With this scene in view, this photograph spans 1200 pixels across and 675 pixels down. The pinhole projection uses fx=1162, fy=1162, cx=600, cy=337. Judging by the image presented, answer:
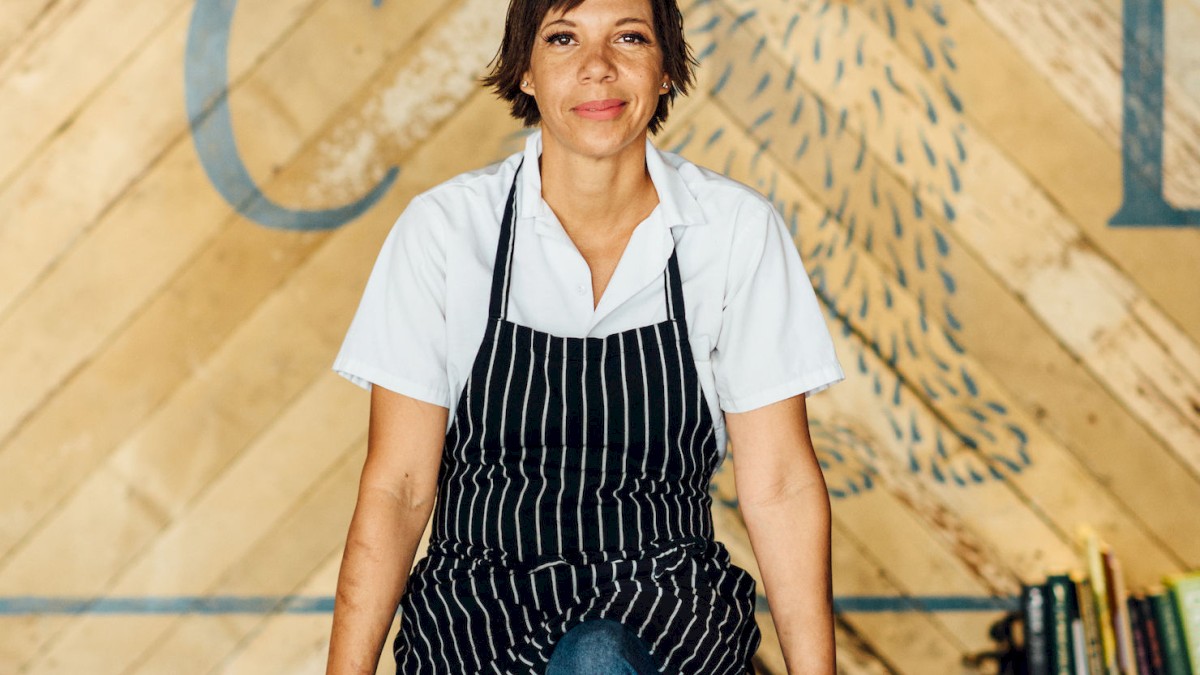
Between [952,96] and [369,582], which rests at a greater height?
[952,96]

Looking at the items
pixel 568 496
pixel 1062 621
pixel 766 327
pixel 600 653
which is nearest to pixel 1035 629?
pixel 1062 621

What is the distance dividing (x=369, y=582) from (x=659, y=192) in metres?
0.60

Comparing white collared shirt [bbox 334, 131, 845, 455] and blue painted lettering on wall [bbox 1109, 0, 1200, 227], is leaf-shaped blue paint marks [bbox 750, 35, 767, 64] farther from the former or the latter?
white collared shirt [bbox 334, 131, 845, 455]

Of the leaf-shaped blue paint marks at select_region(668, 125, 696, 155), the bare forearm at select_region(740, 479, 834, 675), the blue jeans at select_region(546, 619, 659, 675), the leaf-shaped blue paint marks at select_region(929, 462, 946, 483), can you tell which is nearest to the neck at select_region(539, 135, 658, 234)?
the bare forearm at select_region(740, 479, 834, 675)

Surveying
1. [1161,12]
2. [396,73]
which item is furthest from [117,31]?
[1161,12]

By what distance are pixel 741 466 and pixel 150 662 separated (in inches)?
54.0

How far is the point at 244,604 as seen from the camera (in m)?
2.23

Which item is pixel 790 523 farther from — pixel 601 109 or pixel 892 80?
pixel 892 80

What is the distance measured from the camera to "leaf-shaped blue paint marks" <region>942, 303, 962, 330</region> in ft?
7.35

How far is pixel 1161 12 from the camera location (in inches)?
87.8

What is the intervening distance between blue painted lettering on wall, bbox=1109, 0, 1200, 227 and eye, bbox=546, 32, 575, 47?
1279mm

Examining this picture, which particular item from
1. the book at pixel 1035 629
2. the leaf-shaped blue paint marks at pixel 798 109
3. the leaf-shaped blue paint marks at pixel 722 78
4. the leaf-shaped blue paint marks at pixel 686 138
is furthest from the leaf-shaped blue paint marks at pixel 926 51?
the book at pixel 1035 629

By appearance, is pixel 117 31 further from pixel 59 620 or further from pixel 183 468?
pixel 59 620

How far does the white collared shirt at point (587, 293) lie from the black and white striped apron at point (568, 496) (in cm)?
3
